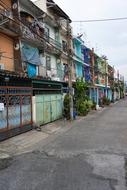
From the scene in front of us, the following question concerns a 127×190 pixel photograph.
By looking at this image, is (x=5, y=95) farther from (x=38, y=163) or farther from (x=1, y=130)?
(x=38, y=163)

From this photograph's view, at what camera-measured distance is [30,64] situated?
20094mm

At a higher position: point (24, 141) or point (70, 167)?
point (70, 167)

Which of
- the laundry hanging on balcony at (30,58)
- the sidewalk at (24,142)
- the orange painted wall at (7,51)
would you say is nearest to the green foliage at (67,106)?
the laundry hanging on balcony at (30,58)

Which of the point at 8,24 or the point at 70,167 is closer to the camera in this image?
the point at 70,167

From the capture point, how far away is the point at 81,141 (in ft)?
43.4

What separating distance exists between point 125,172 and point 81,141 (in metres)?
5.36

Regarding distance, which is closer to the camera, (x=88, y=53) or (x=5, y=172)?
(x=5, y=172)

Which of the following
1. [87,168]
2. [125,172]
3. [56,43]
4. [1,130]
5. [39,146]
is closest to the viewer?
[125,172]

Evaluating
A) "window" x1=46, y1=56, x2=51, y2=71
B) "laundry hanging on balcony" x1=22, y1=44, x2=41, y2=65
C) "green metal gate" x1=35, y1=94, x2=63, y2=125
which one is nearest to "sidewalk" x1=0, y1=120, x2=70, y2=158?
"green metal gate" x1=35, y1=94, x2=63, y2=125

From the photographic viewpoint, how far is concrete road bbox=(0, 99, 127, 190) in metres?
6.98

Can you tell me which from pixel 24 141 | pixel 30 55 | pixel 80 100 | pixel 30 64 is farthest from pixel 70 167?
pixel 80 100

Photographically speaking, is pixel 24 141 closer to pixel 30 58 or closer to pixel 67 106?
pixel 30 58

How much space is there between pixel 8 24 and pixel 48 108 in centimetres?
727

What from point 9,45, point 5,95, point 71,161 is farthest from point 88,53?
point 71,161
